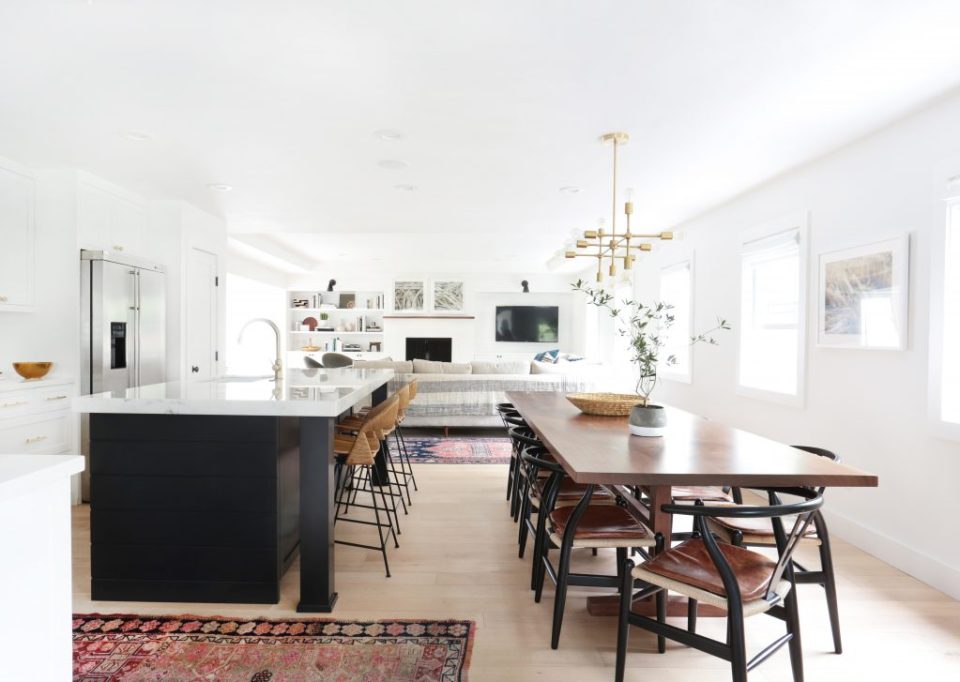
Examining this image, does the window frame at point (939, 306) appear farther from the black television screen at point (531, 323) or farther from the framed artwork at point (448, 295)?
the framed artwork at point (448, 295)

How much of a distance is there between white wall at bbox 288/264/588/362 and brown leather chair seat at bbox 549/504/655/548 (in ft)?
26.9

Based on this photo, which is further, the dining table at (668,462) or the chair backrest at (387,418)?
the chair backrest at (387,418)

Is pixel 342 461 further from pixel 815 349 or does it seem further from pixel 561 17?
pixel 815 349

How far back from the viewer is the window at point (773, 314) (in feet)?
12.3

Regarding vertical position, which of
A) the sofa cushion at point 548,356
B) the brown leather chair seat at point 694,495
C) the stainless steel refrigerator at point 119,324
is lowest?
the brown leather chair seat at point 694,495

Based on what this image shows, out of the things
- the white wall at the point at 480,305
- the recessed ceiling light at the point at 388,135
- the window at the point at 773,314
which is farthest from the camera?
the white wall at the point at 480,305

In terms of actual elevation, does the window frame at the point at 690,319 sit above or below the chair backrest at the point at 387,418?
above

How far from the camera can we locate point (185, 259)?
4.85 meters

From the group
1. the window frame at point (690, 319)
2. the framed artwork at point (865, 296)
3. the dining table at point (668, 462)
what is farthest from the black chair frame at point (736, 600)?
the window frame at point (690, 319)

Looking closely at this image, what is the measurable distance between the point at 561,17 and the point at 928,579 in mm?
3062

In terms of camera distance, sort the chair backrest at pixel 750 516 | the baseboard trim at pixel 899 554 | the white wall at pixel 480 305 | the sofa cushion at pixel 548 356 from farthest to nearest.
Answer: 1. the white wall at pixel 480 305
2. the sofa cushion at pixel 548 356
3. the baseboard trim at pixel 899 554
4. the chair backrest at pixel 750 516

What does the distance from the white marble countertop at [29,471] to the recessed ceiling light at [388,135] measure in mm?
2487

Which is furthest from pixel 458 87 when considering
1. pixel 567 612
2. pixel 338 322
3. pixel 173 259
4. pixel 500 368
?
pixel 338 322

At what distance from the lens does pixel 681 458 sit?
1.93m
